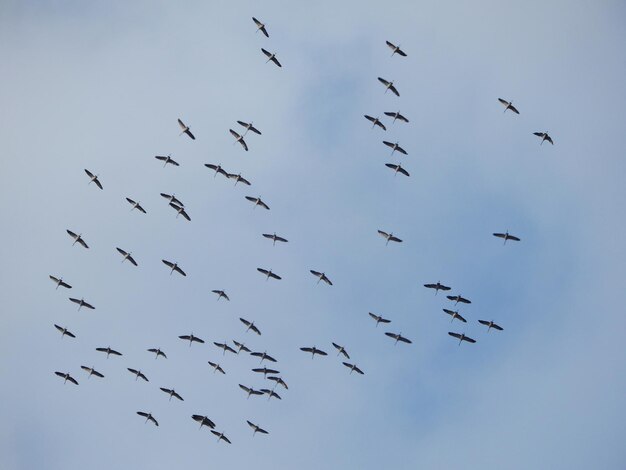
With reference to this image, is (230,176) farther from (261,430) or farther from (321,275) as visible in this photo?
(261,430)

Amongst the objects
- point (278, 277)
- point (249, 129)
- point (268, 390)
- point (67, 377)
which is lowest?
point (67, 377)

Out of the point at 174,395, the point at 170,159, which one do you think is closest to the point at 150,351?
the point at 174,395

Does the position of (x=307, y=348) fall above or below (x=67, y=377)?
above

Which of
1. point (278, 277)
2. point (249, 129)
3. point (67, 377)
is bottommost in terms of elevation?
point (67, 377)

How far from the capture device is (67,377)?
189 m

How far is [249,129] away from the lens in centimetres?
17850

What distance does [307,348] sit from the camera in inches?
7308

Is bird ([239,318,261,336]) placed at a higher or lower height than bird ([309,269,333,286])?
lower

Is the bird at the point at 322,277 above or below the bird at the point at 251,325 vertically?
Result: above

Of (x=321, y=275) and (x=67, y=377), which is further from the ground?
(x=321, y=275)

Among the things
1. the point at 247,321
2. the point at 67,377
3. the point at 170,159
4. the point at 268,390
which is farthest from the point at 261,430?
the point at 170,159

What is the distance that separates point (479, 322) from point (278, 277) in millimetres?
35825

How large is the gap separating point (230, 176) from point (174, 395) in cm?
4013

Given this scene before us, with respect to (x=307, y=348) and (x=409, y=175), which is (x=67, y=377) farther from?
(x=409, y=175)
